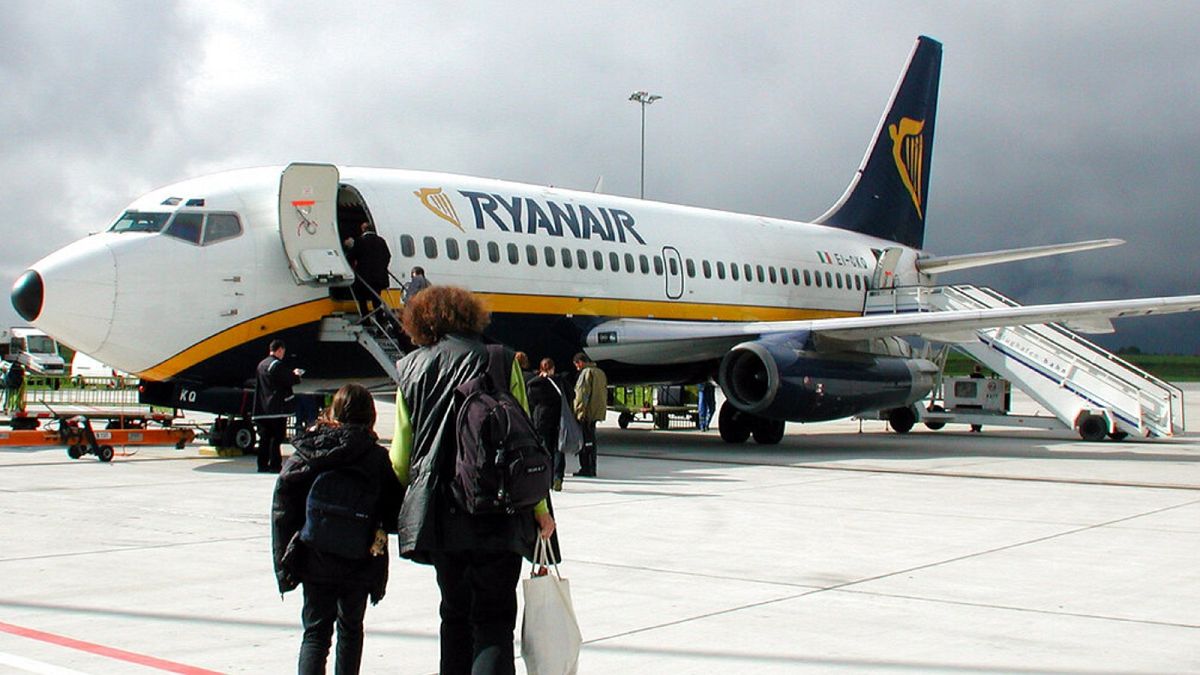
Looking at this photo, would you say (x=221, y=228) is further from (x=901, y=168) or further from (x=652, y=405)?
(x=901, y=168)

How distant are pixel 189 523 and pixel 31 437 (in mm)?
8045

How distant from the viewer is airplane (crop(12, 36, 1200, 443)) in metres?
14.7

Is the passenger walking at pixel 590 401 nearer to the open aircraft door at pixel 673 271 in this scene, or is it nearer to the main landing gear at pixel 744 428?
the open aircraft door at pixel 673 271

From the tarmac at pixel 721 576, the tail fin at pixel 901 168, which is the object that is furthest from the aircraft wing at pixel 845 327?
the tail fin at pixel 901 168

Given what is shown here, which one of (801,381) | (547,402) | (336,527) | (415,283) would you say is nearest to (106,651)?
(336,527)

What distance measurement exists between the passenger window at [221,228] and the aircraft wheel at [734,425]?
9.08 metres

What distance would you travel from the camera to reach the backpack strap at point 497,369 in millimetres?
4625

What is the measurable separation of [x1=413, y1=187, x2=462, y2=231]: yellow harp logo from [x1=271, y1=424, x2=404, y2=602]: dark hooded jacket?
12810 mm

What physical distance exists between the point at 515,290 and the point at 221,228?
14.4 ft

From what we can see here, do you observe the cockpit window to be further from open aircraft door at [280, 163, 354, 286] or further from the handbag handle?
the handbag handle

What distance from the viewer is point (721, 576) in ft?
25.2

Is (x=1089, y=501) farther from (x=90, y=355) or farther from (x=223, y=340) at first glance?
(x=90, y=355)

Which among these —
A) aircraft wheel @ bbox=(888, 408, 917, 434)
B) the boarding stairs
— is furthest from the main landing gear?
aircraft wheel @ bbox=(888, 408, 917, 434)

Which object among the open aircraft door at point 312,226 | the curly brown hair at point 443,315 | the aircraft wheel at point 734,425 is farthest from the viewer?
the aircraft wheel at point 734,425
